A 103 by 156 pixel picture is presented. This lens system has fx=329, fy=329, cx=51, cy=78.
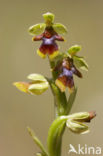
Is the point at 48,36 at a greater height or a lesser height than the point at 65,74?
greater

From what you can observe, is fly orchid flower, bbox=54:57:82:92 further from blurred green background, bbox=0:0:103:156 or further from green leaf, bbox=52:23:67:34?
blurred green background, bbox=0:0:103:156

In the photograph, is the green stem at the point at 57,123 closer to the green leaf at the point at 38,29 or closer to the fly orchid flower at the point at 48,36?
the fly orchid flower at the point at 48,36

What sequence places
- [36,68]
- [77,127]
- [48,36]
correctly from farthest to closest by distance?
[36,68], [48,36], [77,127]

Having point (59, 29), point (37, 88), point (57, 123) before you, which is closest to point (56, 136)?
point (57, 123)

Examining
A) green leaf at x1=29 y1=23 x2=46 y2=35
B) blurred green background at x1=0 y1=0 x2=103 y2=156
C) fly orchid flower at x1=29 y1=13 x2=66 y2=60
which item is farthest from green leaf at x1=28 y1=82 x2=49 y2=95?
blurred green background at x1=0 y1=0 x2=103 y2=156

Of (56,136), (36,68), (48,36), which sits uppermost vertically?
(48,36)

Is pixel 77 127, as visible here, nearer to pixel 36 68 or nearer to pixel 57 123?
pixel 57 123

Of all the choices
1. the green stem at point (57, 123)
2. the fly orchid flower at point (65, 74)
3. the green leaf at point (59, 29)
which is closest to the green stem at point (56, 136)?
the green stem at point (57, 123)
